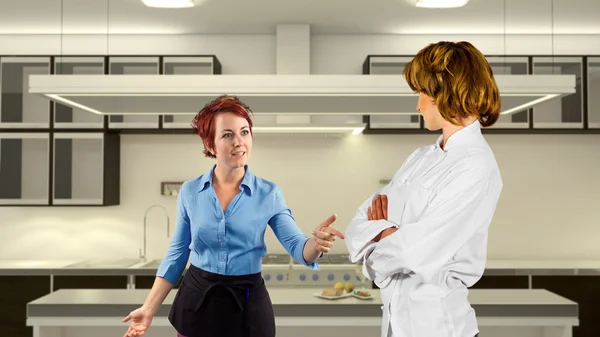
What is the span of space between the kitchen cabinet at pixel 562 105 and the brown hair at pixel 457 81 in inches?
153

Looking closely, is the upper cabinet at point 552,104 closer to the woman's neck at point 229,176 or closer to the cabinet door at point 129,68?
the cabinet door at point 129,68

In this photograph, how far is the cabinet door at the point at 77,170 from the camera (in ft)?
16.3

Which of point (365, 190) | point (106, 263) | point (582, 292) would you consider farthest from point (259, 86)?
point (582, 292)

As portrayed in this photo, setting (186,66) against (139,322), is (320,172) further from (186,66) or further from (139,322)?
(139,322)

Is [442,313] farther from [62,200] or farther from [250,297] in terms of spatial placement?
[62,200]

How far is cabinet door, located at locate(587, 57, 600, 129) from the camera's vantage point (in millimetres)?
5035

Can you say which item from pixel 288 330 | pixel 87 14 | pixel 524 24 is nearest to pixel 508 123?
pixel 524 24

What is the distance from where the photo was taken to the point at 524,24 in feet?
16.9

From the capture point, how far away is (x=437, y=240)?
139 centimetres

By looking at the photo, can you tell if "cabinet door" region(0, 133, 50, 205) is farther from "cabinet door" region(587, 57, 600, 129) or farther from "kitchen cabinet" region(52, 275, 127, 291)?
"cabinet door" region(587, 57, 600, 129)

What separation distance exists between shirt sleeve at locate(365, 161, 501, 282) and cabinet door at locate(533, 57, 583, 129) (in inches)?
157

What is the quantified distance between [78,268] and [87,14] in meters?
2.08

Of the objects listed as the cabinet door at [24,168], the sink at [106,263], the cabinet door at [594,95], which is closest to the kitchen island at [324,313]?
the sink at [106,263]

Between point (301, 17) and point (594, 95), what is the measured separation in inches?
103
